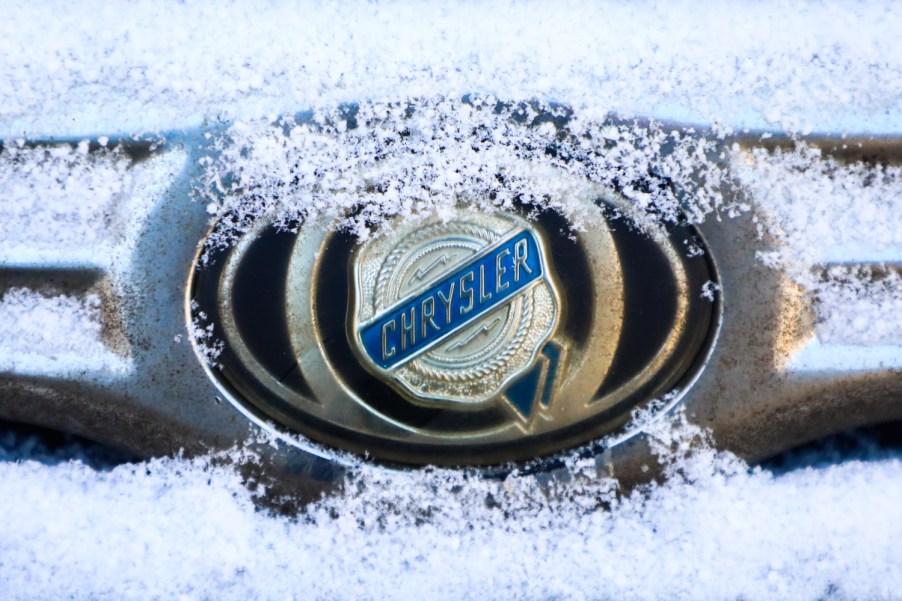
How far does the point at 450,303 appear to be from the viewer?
83 cm

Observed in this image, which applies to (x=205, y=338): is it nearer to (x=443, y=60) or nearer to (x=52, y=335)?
(x=52, y=335)

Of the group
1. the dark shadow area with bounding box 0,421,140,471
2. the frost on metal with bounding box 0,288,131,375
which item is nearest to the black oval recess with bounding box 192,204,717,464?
the frost on metal with bounding box 0,288,131,375

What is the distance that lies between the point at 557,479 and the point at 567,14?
58cm

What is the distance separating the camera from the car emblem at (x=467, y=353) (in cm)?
84

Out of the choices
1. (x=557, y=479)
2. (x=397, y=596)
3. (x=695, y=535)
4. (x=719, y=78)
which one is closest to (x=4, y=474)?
(x=397, y=596)

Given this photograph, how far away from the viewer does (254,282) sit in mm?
851

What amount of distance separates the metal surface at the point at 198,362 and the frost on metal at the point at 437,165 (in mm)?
42

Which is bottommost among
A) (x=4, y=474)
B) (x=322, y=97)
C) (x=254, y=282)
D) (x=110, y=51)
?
(x=4, y=474)

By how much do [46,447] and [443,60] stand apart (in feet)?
2.31

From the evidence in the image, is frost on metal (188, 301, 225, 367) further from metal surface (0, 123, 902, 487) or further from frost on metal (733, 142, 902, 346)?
frost on metal (733, 142, 902, 346)

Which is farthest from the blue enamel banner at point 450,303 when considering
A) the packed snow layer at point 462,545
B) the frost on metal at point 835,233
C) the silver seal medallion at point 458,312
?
the frost on metal at point 835,233

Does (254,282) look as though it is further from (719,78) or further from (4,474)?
(719,78)

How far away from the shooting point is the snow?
858mm

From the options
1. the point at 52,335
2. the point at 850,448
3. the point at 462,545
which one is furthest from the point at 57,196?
the point at 850,448
